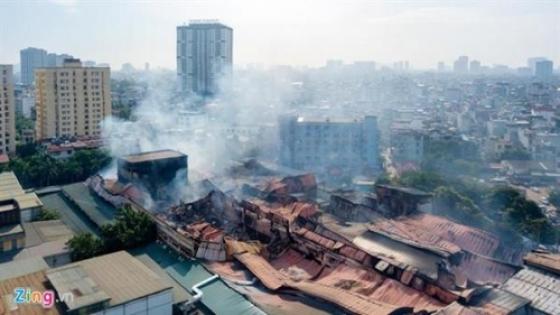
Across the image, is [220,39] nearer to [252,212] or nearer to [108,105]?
[108,105]

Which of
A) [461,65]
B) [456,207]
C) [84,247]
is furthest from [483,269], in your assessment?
[461,65]

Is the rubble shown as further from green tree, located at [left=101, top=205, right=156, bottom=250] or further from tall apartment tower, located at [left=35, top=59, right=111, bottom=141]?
tall apartment tower, located at [left=35, top=59, right=111, bottom=141]

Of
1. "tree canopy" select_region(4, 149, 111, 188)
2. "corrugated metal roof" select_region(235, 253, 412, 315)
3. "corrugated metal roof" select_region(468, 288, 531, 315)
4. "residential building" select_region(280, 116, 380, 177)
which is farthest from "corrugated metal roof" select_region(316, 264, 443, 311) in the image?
"residential building" select_region(280, 116, 380, 177)

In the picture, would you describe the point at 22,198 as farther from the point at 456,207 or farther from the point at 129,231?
the point at 456,207

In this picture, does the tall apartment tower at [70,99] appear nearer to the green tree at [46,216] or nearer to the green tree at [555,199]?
the green tree at [46,216]

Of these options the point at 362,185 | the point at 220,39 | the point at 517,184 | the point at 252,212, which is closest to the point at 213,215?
the point at 252,212

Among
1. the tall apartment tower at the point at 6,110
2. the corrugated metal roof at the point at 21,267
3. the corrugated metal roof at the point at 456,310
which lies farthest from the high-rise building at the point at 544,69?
the corrugated metal roof at the point at 21,267
